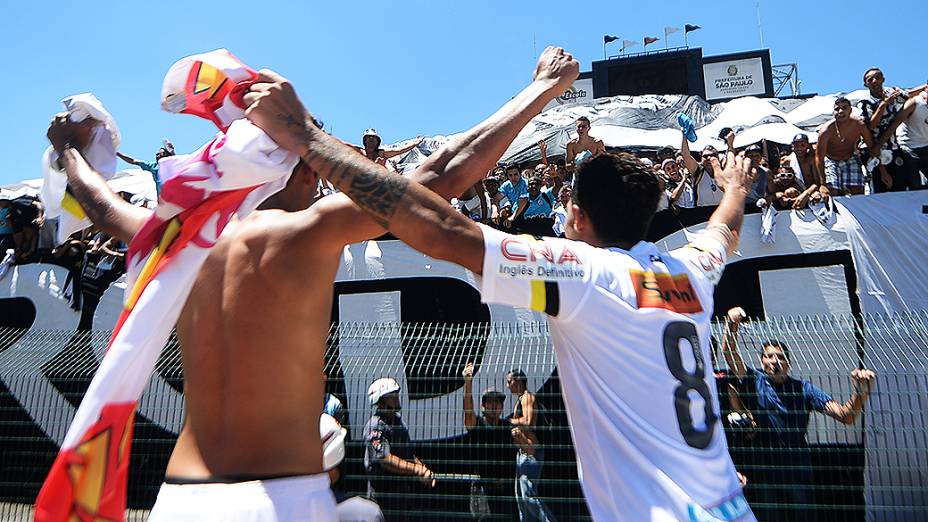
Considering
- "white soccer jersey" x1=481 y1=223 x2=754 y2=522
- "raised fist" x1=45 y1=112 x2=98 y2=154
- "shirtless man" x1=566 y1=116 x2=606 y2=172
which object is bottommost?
"white soccer jersey" x1=481 y1=223 x2=754 y2=522

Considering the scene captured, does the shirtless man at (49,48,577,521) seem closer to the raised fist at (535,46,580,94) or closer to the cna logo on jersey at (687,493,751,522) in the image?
the raised fist at (535,46,580,94)

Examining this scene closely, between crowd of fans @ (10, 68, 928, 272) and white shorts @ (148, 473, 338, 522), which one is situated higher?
crowd of fans @ (10, 68, 928, 272)

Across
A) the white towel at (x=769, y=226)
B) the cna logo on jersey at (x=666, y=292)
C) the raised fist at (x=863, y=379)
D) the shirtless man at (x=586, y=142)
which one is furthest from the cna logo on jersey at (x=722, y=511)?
the shirtless man at (x=586, y=142)

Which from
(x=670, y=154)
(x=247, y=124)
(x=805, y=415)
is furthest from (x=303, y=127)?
(x=670, y=154)

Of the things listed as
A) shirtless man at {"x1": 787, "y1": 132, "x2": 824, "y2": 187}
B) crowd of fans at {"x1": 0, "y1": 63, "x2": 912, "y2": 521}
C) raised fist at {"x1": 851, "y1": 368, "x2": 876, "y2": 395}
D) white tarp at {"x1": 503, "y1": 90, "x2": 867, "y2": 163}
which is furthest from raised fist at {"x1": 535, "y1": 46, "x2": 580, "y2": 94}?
white tarp at {"x1": 503, "y1": 90, "x2": 867, "y2": 163}

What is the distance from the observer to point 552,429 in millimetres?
5031

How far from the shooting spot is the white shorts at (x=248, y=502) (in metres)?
1.66

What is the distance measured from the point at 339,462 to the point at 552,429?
2674mm

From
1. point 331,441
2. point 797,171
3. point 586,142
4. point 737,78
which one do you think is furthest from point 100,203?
point 737,78

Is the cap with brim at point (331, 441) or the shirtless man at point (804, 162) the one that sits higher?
the shirtless man at point (804, 162)

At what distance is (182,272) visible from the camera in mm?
1824

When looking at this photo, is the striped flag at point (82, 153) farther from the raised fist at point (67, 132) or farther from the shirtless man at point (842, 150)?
the shirtless man at point (842, 150)

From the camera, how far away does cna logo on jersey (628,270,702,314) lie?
1.63m

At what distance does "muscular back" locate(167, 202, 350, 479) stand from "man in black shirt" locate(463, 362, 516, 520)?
3.43 metres
